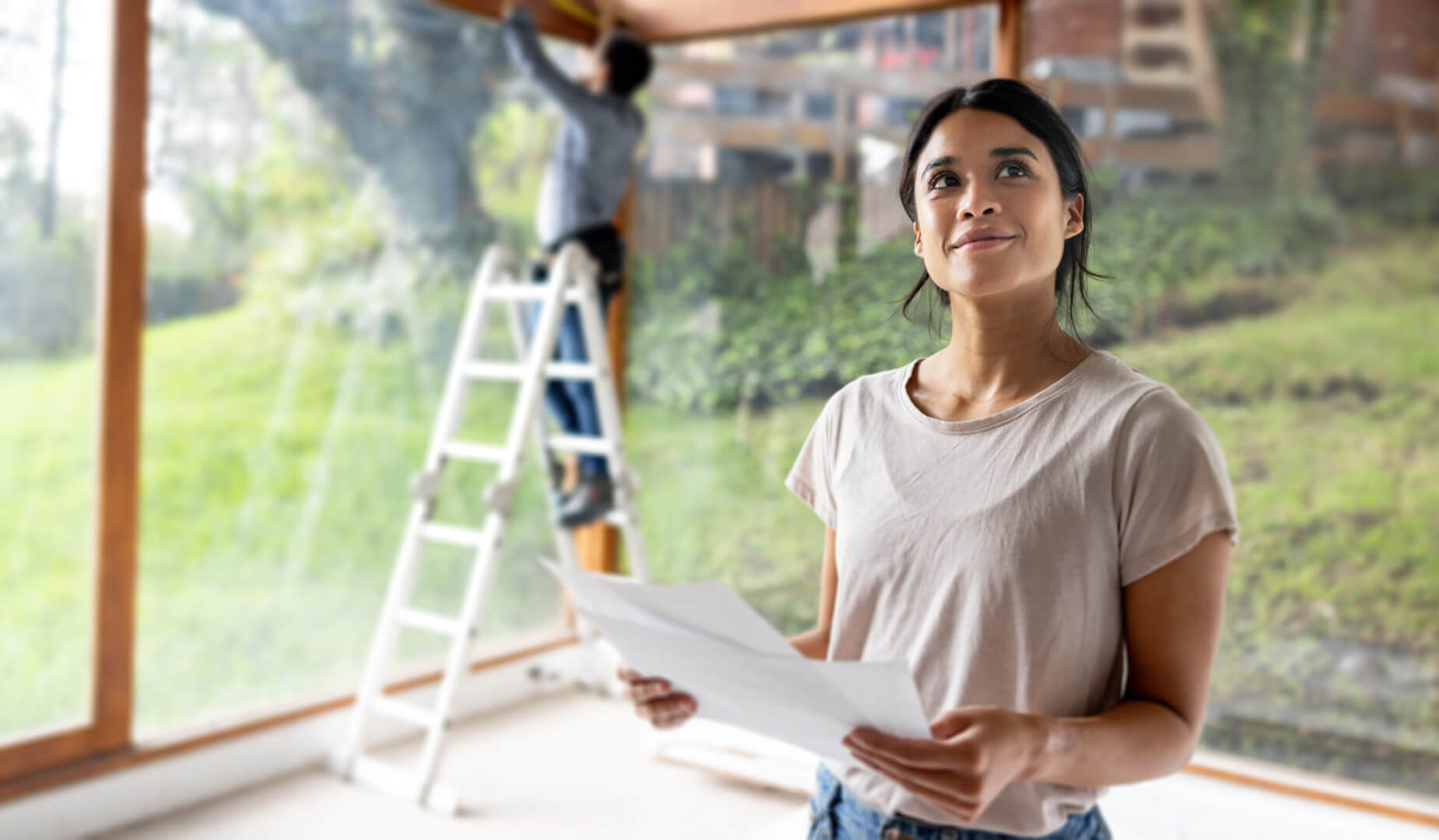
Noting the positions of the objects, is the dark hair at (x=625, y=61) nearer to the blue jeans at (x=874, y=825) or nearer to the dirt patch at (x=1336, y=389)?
the dirt patch at (x=1336, y=389)

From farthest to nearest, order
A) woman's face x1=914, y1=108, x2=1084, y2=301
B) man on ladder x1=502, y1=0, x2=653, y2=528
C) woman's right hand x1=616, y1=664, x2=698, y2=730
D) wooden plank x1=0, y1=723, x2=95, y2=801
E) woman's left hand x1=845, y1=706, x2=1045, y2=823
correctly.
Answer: man on ladder x1=502, y1=0, x2=653, y2=528, wooden plank x1=0, y1=723, x2=95, y2=801, woman's right hand x1=616, y1=664, x2=698, y2=730, woman's face x1=914, y1=108, x2=1084, y2=301, woman's left hand x1=845, y1=706, x2=1045, y2=823

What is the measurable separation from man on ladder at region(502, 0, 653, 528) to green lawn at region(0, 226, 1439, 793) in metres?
0.58

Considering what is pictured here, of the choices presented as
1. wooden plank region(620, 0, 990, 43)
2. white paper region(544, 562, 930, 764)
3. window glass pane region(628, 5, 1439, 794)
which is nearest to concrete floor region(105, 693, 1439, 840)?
window glass pane region(628, 5, 1439, 794)

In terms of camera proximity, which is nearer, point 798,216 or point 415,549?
point 415,549

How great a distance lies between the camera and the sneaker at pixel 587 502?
3.09m

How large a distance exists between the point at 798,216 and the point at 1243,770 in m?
1.94

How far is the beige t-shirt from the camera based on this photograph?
818 millimetres

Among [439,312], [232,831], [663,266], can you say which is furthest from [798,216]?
[232,831]

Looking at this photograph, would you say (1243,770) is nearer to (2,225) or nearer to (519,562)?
(519,562)

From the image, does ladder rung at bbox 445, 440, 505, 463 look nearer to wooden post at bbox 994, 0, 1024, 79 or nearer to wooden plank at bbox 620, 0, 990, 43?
wooden plank at bbox 620, 0, 990, 43

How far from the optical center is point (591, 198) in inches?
121

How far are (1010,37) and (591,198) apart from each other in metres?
1.23

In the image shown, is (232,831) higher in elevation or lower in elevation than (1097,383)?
lower

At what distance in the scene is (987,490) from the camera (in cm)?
89
